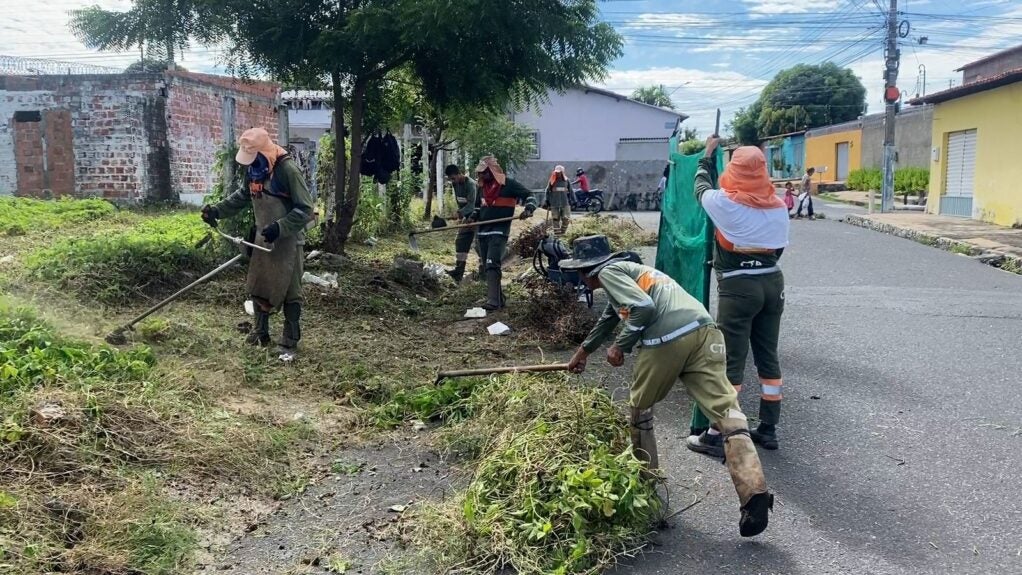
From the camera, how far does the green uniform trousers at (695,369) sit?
3.86m

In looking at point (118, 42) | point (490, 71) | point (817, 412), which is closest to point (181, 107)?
point (118, 42)

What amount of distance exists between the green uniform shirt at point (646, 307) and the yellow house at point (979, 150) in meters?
17.1

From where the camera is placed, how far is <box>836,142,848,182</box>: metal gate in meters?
41.6

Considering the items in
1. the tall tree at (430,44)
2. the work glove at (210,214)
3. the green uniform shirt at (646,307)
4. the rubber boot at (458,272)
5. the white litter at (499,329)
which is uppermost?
the tall tree at (430,44)

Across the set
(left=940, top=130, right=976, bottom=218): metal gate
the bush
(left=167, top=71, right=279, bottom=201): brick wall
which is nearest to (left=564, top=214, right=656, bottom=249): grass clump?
(left=167, top=71, right=279, bottom=201): brick wall

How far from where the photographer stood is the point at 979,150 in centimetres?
1950

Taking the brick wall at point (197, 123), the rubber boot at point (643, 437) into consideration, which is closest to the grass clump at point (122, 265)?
the rubber boot at point (643, 437)

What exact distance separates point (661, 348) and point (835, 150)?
43030 millimetres

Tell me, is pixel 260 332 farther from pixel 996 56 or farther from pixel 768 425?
pixel 996 56

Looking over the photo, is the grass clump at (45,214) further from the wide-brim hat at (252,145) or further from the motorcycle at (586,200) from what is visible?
the motorcycle at (586,200)

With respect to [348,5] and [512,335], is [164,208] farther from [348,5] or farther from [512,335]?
[512,335]

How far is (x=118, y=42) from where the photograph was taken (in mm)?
9102

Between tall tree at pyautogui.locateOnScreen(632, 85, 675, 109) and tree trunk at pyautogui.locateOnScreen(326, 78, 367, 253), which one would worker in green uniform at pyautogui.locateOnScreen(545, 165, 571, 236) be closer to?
tree trunk at pyautogui.locateOnScreen(326, 78, 367, 253)

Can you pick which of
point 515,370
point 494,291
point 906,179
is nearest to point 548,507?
point 515,370
